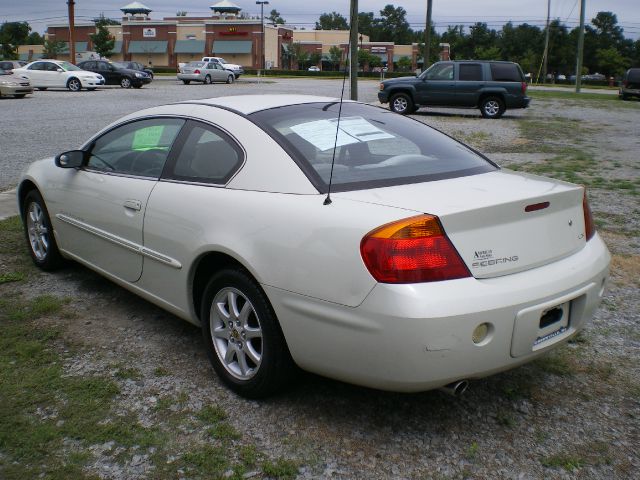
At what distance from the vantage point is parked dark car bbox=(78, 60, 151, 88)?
35.8m

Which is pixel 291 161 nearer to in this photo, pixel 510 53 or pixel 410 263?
pixel 410 263

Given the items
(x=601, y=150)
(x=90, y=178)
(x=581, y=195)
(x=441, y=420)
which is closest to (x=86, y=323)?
(x=90, y=178)

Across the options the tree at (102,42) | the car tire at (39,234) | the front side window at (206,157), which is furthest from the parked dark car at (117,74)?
the tree at (102,42)

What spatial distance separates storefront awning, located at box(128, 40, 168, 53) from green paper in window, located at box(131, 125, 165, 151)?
90.7m

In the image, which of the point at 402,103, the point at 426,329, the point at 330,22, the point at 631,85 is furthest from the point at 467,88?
the point at 330,22

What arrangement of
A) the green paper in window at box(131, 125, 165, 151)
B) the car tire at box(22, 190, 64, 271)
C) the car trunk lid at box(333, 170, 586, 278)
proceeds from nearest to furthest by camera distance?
1. the car trunk lid at box(333, 170, 586, 278)
2. the green paper in window at box(131, 125, 165, 151)
3. the car tire at box(22, 190, 64, 271)

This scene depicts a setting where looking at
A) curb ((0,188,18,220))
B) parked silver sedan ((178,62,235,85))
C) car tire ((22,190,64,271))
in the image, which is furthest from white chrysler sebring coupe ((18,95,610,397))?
parked silver sedan ((178,62,235,85))

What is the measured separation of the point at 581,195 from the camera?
3316 millimetres

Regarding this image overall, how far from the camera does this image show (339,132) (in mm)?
3619

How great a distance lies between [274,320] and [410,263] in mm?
754

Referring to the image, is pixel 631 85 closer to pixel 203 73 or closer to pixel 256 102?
pixel 203 73

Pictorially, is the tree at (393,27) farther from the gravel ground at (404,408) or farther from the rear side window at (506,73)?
the gravel ground at (404,408)

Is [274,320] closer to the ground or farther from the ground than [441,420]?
farther from the ground

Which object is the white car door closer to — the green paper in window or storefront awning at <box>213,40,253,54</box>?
the green paper in window
